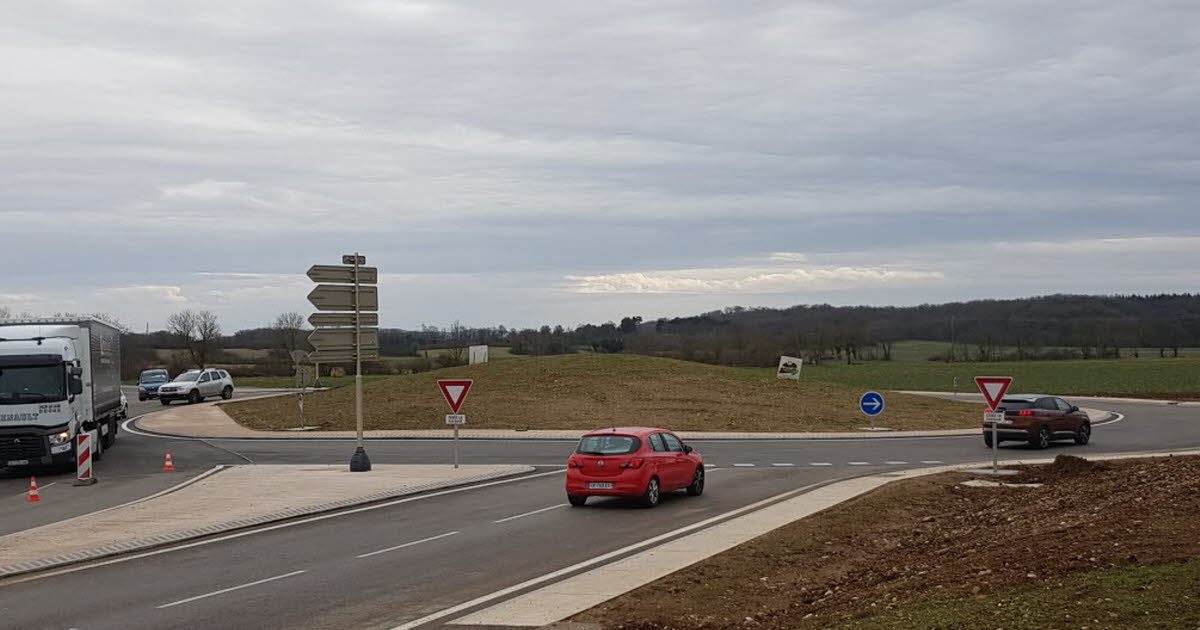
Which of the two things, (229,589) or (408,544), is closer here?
(229,589)

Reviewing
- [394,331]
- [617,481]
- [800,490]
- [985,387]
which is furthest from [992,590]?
[394,331]

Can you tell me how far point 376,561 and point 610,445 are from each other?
638 cm

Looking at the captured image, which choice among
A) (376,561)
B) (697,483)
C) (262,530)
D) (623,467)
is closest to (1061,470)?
(697,483)

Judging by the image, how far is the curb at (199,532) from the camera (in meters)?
14.7

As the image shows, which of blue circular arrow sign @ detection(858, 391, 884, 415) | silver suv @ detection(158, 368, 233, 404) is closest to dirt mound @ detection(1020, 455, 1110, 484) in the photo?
blue circular arrow sign @ detection(858, 391, 884, 415)

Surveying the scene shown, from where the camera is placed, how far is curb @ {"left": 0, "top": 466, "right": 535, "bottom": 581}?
48.2 feet

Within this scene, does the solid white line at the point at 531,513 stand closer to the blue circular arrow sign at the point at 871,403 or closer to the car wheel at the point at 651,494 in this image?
the car wheel at the point at 651,494

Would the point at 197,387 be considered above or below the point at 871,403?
above

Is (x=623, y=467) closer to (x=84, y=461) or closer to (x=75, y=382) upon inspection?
(x=84, y=461)

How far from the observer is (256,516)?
63.5 ft

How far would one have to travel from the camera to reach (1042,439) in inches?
1307

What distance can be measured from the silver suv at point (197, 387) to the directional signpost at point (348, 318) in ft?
131

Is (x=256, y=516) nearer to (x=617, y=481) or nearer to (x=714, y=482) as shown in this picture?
(x=617, y=481)

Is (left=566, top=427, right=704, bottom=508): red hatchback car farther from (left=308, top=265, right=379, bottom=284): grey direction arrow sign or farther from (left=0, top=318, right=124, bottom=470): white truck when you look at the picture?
(left=0, top=318, right=124, bottom=470): white truck
